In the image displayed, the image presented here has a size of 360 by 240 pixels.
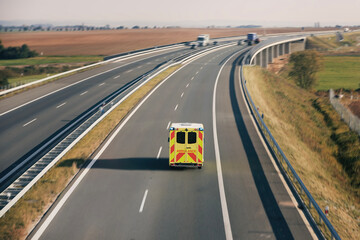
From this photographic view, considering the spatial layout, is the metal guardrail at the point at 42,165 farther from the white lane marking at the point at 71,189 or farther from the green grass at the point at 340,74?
the green grass at the point at 340,74

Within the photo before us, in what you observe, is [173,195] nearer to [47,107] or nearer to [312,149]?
[312,149]

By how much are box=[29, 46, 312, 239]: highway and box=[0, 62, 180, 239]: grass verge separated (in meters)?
0.51

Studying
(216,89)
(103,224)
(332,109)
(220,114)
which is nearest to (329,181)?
(220,114)

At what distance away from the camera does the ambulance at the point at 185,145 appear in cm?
1927

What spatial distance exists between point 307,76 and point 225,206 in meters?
68.1

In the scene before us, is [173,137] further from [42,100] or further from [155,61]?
[155,61]

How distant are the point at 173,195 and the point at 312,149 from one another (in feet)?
63.2

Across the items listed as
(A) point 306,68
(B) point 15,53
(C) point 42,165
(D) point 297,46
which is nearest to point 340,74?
Result: (A) point 306,68

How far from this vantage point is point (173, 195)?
1669cm

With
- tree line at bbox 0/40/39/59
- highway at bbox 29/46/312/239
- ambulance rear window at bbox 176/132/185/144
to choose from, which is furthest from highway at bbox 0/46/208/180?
tree line at bbox 0/40/39/59

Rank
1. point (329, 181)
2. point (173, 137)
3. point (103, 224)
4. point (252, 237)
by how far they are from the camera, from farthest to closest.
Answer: point (329, 181)
point (173, 137)
point (103, 224)
point (252, 237)

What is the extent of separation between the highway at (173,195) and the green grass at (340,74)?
57.5 meters

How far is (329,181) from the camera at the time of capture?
2423 centimetres

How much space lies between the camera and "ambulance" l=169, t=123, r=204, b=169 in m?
19.3
